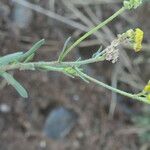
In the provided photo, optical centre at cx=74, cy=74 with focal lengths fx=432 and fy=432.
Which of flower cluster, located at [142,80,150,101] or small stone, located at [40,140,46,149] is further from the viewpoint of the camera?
small stone, located at [40,140,46,149]

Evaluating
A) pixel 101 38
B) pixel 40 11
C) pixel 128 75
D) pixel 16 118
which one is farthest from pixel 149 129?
pixel 40 11

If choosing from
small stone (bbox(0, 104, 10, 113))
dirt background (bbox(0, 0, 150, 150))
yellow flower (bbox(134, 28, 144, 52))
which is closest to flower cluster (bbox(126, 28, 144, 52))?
yellow flower (bbox(134, 28, 144, 52))

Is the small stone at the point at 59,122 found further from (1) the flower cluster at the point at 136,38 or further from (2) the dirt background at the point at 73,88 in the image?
(1) the flower cluster at the point at 136,38

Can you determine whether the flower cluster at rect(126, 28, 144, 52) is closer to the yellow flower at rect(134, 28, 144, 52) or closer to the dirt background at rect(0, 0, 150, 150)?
the yellow flower at rect(134, 28, 144, 52)

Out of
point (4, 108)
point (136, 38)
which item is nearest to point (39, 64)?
point (136, 38)

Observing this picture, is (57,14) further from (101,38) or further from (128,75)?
(128,75)

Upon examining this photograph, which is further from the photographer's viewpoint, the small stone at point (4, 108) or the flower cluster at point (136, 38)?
the small stone at point (4, 108)

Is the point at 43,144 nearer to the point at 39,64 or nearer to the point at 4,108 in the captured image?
the point at 4,108

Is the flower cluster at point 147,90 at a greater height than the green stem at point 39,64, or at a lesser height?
lesser

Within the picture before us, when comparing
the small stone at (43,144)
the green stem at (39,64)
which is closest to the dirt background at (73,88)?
the small stone at (43,144)
